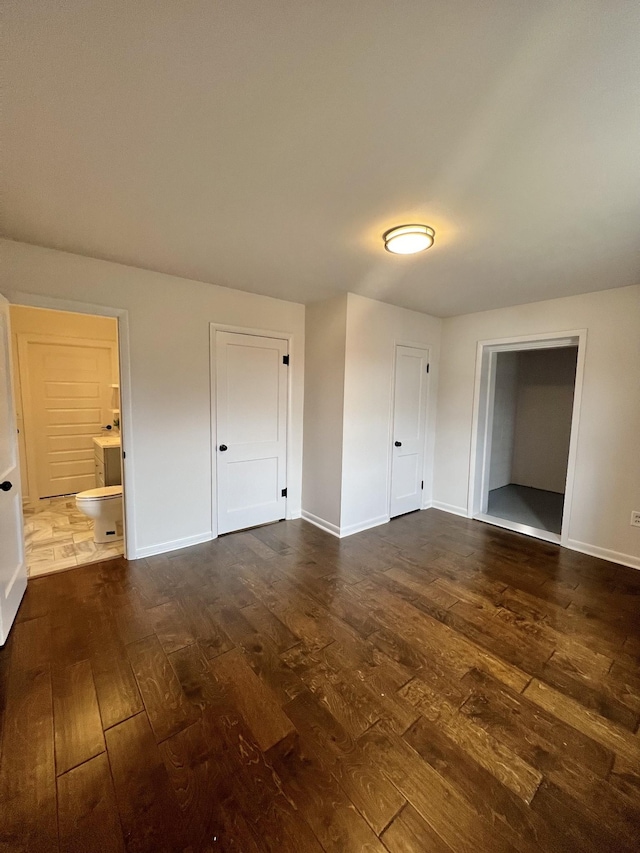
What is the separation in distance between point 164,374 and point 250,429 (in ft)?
3.20

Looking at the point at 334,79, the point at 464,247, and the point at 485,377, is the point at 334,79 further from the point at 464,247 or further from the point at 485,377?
the point at 485,377

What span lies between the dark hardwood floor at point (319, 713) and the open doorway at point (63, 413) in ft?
5.43

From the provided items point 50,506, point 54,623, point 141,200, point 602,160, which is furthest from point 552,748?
point 50,506

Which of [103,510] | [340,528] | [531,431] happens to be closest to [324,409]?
[340,528]

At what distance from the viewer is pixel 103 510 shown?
3189 millimetres

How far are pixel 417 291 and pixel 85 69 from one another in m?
2.69

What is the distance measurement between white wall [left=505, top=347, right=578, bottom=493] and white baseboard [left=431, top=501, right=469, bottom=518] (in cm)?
227

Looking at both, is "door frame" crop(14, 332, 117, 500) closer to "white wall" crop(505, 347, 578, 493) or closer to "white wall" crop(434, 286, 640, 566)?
"white wall" crop(434, 286, 640, 566)

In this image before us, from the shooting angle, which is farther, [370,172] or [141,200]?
[141,200]

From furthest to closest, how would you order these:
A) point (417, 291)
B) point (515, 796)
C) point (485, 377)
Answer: point (485, 377) → point (417, 291) → point (515, 796)

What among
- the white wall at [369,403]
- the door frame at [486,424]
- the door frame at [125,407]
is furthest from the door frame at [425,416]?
the door frame at [125,407]

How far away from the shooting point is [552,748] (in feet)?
4.58

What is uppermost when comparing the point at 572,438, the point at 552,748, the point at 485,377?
the point at 485,377

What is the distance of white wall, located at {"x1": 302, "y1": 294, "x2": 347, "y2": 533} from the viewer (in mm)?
3363
